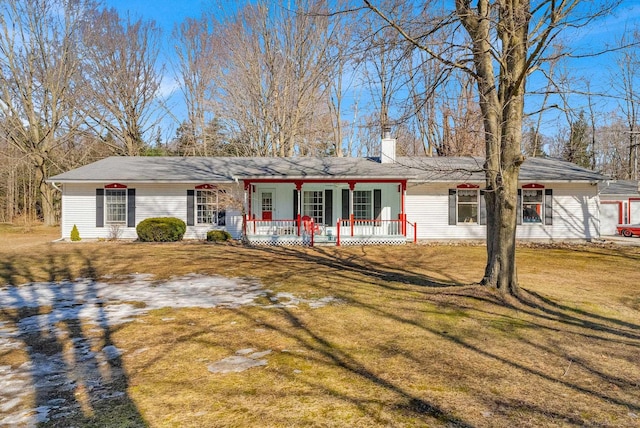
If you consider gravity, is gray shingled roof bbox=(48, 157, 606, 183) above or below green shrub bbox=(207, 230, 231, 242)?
above

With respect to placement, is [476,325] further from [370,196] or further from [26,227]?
[26,227]

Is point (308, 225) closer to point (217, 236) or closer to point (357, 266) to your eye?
point (217, 236)

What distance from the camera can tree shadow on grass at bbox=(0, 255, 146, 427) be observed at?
10.1ft

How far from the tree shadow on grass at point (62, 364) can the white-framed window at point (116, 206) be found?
993 cm

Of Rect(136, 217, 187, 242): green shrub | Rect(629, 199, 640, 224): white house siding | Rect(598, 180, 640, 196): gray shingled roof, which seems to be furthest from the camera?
Rect(629, 199, 640, 224): white house siding

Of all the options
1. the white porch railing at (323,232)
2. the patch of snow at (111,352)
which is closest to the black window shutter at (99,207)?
the white porch railing at (323,232)

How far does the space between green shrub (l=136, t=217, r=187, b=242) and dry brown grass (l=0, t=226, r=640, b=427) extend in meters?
6.85

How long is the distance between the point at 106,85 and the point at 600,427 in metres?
30.1

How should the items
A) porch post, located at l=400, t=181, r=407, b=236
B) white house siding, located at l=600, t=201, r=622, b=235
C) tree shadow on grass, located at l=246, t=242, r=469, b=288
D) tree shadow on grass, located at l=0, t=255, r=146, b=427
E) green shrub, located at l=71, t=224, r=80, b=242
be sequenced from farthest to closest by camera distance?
1. white house siding, located at l=600, t=201, r=622, b=235
2. green shrub, located at l=71, t=224, r=80, b=242
3. porch post, located at l=400, t=181, r=407, b=236
4. tree shadow on grass, located at l=246, t=242, r=469, b=288
5. tree shadow on grass, located at l=0, t=255, r=146, b=427

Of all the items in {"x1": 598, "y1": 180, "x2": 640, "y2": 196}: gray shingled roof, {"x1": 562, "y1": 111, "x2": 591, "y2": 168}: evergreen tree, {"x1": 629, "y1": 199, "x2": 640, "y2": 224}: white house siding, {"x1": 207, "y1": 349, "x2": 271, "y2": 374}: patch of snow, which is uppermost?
{"x1": 562, "y1": 111, "x2": 591, "y2": 168}: evergreen tree

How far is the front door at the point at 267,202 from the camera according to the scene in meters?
17.7

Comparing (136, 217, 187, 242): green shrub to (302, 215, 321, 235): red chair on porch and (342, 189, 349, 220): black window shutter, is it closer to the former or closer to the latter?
(302, 215, 321, 235): red chair on porch

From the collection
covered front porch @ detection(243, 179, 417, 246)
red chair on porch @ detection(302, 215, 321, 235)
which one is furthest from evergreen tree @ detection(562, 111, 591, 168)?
red chair on porch @ detection(302, 215, 321, 235)

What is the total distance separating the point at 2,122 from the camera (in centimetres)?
2436
